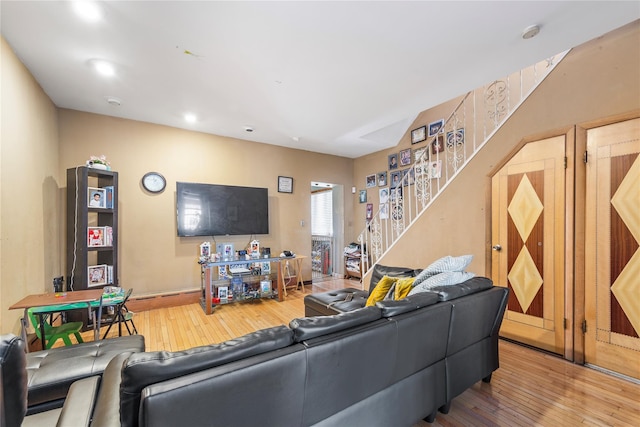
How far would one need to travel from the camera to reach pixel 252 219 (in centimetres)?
478

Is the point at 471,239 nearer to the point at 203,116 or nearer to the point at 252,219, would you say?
the point at 252,219

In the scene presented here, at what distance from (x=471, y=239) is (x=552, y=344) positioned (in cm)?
122

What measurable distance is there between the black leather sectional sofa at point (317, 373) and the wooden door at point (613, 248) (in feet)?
4.11

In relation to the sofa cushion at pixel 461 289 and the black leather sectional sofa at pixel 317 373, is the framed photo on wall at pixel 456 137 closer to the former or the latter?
the sofa cushion at pixel 461 289

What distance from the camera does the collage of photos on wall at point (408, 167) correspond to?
421 centimetres

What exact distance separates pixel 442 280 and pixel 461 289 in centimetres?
16

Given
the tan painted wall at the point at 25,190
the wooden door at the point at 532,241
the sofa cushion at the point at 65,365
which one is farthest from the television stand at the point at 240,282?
the wooden door at the point at 532,241

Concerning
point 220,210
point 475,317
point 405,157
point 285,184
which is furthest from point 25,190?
point 405,157

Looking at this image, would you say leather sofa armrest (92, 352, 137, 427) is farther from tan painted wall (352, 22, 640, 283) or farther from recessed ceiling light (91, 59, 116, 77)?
tan painted wall (352, 22, 640, 283)

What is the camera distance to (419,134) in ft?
15.8

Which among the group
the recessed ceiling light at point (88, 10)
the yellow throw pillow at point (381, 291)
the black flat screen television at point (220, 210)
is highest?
the recessed ceiling light at point (88, 10)

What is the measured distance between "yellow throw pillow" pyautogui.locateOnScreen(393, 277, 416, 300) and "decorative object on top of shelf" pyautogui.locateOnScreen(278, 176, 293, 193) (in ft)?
10.9

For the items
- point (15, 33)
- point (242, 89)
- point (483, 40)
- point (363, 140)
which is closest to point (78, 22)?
point (15, 33)

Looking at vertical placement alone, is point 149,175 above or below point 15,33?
below
